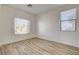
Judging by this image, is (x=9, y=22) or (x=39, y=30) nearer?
Answer: (x=9, y=22)

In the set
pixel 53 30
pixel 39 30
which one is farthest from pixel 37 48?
pixel 53 30

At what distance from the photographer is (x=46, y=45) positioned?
6.28 ft

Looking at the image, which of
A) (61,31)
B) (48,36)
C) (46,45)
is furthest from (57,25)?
(46,45)

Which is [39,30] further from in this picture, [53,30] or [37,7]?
[37,7]

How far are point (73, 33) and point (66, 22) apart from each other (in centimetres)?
28

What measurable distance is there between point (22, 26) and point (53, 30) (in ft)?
2.14

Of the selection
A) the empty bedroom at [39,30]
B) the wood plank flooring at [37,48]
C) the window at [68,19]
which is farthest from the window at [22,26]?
the window at [68,19]

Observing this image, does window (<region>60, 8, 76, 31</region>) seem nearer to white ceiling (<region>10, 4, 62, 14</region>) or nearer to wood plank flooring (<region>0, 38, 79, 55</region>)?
white ceiling (<region>10, 4, 62, 14</region>)

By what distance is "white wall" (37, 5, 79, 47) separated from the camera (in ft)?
6.29

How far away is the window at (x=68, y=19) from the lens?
6.08ft

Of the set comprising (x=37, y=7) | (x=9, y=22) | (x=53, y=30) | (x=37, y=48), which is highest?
(x=37, y=7)

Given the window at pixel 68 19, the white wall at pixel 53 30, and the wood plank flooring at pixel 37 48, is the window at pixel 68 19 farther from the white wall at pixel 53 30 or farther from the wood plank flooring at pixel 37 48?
the wood plank flooring at pixel 37 48

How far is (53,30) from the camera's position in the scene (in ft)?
6.48

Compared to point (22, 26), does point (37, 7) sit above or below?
above
